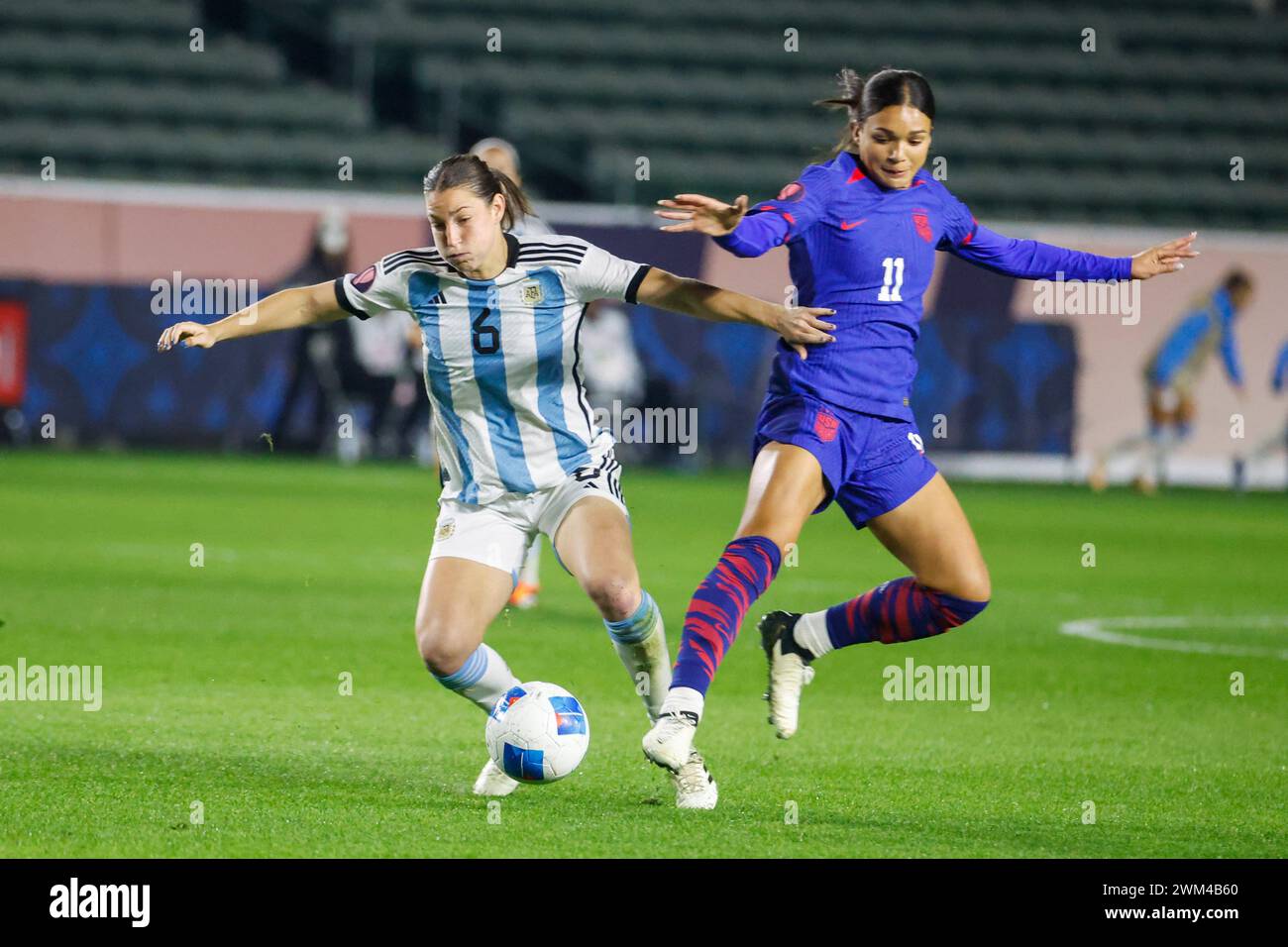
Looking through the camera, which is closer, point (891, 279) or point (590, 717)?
point (891, 279)

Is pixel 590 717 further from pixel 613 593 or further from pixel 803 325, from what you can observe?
pixel 803 325

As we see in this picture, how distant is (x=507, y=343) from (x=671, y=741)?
54.6 inches

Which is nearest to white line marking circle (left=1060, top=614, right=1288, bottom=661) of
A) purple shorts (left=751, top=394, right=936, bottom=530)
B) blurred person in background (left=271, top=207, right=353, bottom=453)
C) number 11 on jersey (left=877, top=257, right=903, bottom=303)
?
purple shorts (left=751, top=394, right=936, bottom=530)

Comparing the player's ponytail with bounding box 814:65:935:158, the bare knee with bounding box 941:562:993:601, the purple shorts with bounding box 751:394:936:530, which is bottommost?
the bare knee with bounding box 941:562:993:601

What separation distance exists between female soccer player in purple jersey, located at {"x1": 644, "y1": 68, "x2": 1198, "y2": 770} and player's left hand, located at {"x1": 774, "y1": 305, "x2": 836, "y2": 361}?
0.24m

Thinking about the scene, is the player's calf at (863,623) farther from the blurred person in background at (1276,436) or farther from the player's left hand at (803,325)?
the blurred person in background at (1276,436)

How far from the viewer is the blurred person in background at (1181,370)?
73.0 ft

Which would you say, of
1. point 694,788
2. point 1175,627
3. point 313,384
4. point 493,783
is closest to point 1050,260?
point 694,788

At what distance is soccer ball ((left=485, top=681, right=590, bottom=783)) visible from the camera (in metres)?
5.25

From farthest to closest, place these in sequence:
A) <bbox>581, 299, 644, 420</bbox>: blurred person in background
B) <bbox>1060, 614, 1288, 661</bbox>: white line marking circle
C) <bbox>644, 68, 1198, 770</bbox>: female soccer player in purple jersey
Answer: <bbox>581, 299, 644, 420</bbox>: blurred person in background < <bbox>1060, 614, 1288, 661</bbox>: white line marking circle < <bbox>644, 68, 1198, 770</bbox>: female soccer player in purple jersey

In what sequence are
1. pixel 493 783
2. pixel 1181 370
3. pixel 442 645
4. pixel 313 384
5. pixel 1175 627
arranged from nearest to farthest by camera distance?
pixel 442 645, pixel 493 783, pixel 1175 627, pixel 313 384, pixel 1181 370

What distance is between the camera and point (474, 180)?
17.8ft

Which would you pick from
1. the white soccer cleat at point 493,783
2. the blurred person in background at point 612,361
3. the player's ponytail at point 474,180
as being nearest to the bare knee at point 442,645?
the white soccer cleat at point 493,783

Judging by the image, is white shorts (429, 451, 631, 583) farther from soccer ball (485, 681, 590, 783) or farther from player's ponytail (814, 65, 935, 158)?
player's ponytail (814, 65, 935, 158)
